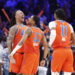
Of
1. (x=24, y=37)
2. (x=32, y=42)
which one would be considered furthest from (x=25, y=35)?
(x=32, y=42)

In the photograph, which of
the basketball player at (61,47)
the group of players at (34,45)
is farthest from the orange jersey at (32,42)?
the basketball player at (61,47)

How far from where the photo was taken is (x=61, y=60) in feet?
14.9

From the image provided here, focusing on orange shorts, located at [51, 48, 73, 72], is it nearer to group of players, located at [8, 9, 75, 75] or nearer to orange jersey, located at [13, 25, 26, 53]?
group of players, located at [8, 9, 75, 75]

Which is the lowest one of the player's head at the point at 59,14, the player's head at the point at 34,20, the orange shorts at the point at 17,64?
the orange shorts at the point at 17,64

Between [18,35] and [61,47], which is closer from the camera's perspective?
[61,47]

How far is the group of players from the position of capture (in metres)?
4.55

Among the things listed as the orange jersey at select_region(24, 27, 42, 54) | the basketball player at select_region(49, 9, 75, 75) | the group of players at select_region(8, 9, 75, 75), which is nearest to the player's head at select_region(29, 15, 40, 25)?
the group of players at select_region(8, 9, 75, 75)

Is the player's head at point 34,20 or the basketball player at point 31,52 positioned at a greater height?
the player's head at point 34,20

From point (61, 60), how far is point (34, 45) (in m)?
0.59

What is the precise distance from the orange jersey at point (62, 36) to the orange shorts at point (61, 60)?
A: 0.09 m

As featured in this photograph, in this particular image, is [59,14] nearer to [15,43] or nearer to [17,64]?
[15,43]

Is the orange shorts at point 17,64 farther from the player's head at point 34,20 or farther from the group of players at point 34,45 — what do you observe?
the player's head at point 34,20

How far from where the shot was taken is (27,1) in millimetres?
17141

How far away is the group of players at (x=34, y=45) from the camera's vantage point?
4551mm
